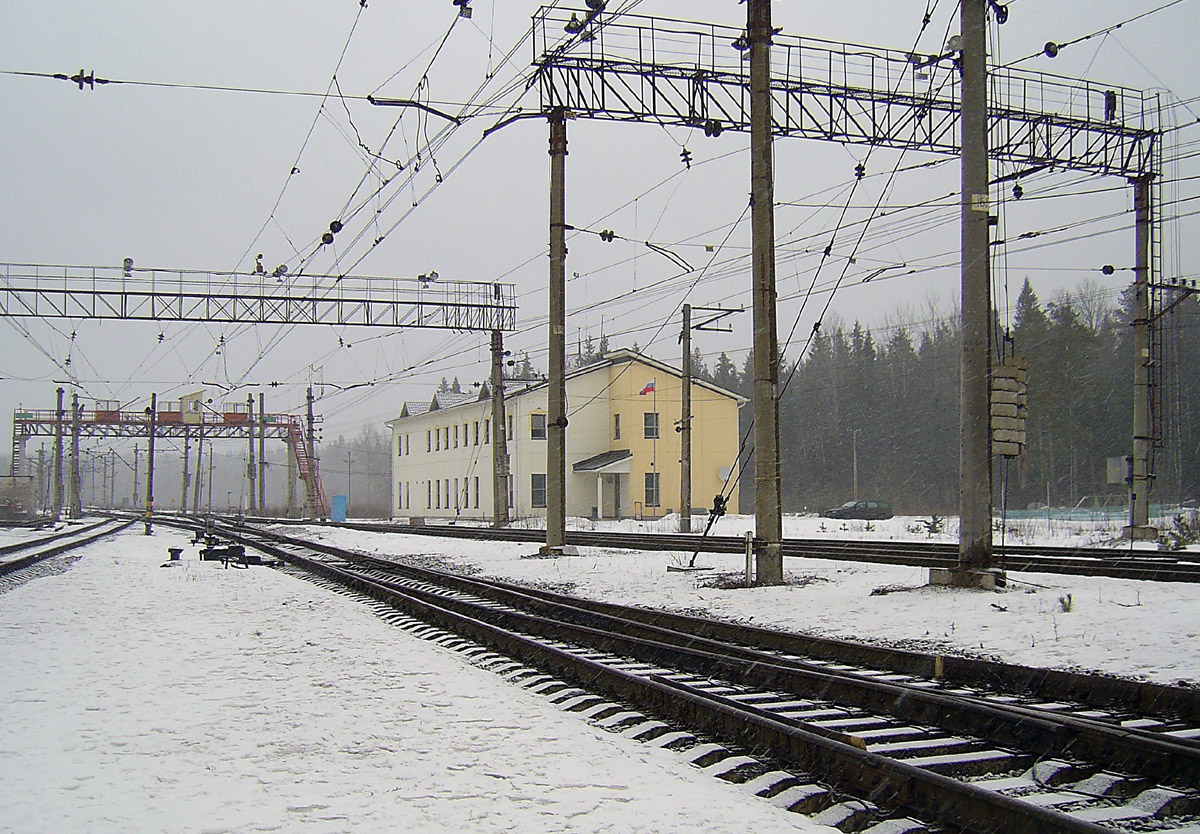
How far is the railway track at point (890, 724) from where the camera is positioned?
5.07 m

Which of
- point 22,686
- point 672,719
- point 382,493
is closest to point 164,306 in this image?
point 22,686

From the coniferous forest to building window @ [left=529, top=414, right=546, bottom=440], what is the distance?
1189 centimetres

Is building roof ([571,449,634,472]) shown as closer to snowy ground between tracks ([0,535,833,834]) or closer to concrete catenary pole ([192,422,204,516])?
concrete catenary pole ([192,422,204,516])

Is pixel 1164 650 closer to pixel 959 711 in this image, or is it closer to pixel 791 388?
pixel 959 711

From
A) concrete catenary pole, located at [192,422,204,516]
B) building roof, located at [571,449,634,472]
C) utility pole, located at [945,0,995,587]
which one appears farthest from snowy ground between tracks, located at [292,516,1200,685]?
concrete catenary pole, located at [192,422,204,516]

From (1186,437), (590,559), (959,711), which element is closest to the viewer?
(959,711)

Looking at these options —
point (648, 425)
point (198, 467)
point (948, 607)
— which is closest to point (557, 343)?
point (948, 607)

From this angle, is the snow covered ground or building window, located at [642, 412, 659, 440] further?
building window, located at [642, 412, 659, 440]

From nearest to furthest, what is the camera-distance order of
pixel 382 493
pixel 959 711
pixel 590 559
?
pixel 959 711 → pixel 590 559 → pixel 382 493

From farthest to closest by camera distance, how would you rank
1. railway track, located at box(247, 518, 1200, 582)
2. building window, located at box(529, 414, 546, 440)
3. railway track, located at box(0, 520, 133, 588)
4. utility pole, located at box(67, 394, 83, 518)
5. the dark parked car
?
utility pole, located at box(67, 394, 83, 518) < the dark parked car < building window, located at box(529, 414, 546, 440) < railway track, located at box(0, 520, 133, 588) < railway track, located at box(247, 518, 1200, 582)

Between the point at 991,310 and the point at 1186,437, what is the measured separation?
1978 inches

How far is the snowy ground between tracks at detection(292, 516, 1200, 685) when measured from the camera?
9.37 m

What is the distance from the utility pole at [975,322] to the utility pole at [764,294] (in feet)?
9.96

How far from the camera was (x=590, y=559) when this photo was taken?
2297 centimetres
